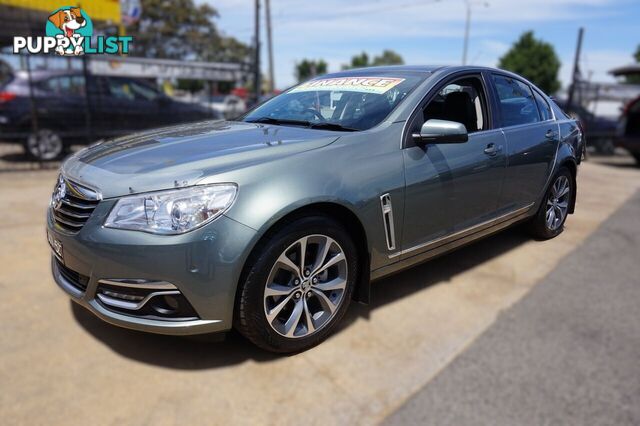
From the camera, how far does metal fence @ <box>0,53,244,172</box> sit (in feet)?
35.7

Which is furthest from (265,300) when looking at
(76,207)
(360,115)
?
(76,207)

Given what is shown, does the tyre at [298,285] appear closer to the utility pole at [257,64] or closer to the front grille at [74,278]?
the front grille at [74,278]

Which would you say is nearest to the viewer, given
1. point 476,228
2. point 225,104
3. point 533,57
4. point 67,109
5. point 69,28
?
point 476,228

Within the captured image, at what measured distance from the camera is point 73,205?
1.60 metres

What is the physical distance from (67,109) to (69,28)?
436 inches

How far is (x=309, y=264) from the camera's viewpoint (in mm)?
1278

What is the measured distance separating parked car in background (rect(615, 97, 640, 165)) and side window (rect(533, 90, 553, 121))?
0.49 meters

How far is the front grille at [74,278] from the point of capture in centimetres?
151

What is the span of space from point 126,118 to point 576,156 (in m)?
13.1

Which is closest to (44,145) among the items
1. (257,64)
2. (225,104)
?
(225,104)

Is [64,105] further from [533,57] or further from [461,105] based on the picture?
[461,105]

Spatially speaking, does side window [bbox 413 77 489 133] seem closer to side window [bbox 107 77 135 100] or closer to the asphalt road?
side window [bbox 107 77 135 100]

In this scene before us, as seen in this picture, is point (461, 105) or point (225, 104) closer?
point (461, 105)

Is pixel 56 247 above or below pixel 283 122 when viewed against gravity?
below
